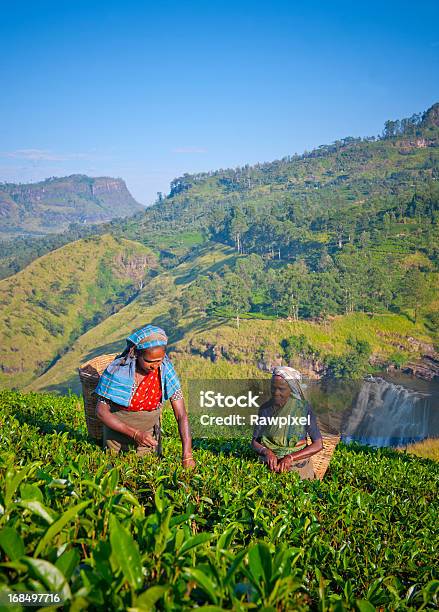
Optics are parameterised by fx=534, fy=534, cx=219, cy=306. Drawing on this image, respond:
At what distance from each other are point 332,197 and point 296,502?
131 meters

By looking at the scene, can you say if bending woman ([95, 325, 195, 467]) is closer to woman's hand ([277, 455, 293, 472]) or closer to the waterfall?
woman's hand ([277, 455, 293, 472])

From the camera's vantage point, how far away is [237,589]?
4.44 ft

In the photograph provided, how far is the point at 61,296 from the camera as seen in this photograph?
4242 inches

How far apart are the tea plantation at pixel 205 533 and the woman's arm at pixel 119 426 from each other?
7.3 inches

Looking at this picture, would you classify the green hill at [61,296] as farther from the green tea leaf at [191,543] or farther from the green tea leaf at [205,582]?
the green tea leaf at [205,582]

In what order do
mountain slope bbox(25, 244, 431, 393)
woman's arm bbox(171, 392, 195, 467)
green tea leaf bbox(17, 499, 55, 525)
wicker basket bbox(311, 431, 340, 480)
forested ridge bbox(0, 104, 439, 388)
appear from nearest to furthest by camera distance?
1. green tea leaf bbox(17, 499, 55, 525)
2. woman's arm bbox(171, 392, 195, 467)
3. wicker basket bbox(311, 431, 340, 480)
4. mountain slope bbox(25, 244, 431, 393)
5. forested ridge bbox(0, 104, 439, 388)

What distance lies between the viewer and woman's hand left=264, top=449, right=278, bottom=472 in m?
3.91

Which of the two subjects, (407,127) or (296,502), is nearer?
(296,502)

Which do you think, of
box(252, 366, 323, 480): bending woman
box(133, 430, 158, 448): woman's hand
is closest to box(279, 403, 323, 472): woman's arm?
box(252, 366, 323, 480): bending woman

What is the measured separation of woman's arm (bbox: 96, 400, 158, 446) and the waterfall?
49308 mm

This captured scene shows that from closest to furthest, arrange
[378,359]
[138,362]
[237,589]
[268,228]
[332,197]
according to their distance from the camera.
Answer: [237,589]
[138,362]
[378,359]
[268,228]
[332,197]

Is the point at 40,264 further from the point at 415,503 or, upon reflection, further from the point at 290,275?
the point at 415,503

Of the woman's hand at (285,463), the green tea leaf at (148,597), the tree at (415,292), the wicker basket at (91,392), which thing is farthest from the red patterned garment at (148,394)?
the tree at (415,292)

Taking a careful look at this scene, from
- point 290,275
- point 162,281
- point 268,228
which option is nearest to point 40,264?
point 162,281
